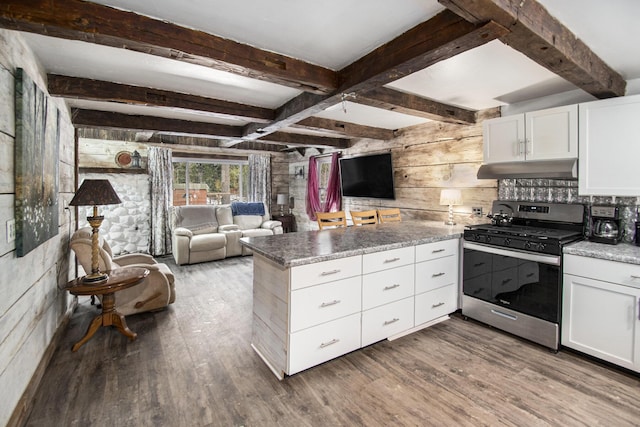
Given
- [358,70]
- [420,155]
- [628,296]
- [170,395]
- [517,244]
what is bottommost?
[170,395]

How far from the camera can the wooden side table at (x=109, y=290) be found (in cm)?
239

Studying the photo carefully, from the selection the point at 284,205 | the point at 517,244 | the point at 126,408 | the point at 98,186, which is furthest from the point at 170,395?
the point at 284,205

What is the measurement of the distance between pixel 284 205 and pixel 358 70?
5609 mm

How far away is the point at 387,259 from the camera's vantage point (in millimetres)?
2477

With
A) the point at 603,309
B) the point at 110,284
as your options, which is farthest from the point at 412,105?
the point at 110,284

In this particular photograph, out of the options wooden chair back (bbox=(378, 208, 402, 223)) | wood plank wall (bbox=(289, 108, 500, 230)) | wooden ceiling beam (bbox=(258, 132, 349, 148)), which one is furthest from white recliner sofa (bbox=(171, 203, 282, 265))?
wooden chair back (bbox=(378, 208, 402, 223))

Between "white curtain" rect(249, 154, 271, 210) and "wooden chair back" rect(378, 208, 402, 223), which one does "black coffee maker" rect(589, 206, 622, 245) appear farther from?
"white curtain" rect(249, 154, 271, 210)

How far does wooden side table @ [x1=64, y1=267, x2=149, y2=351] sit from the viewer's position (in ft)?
7.84

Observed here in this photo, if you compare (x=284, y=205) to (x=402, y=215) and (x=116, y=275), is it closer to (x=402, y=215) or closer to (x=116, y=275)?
(x=402, y=215)

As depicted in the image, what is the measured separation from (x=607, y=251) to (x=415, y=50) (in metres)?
2.02

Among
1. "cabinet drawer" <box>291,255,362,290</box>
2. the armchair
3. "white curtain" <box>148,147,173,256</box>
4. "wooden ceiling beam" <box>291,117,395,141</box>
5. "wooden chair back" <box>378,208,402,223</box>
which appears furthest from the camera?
"white curtain" <box>148,147,173,256</box>

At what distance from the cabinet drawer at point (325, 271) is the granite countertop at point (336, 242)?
0.14ft

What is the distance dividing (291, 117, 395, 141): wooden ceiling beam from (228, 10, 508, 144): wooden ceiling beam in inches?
49.0

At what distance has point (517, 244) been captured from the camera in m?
2.60
